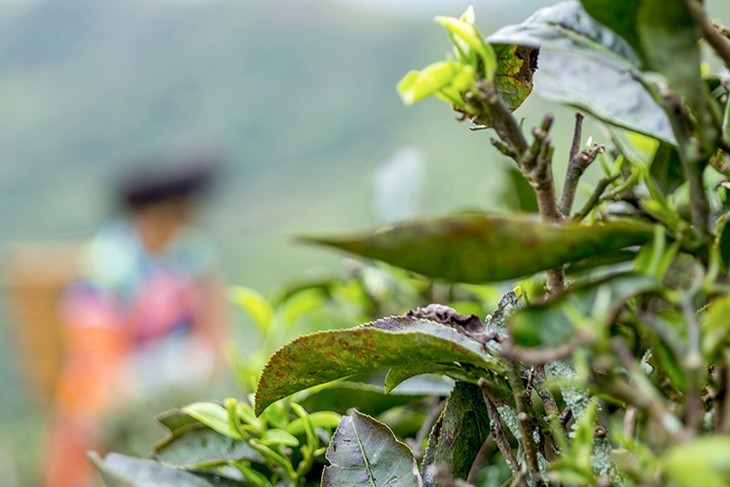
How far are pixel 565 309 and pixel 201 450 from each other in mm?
234

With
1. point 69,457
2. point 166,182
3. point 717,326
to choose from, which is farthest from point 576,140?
point 166,182

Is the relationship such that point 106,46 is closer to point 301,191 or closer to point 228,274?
point 301,191

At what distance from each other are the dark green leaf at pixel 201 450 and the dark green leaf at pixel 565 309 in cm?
20

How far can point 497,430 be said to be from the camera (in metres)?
0.36

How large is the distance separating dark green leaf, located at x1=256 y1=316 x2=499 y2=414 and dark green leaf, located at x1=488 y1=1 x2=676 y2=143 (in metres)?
0.12

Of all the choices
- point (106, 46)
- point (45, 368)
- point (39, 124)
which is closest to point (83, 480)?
point (45, 368)

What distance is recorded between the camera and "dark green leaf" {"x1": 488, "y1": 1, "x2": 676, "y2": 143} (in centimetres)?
33

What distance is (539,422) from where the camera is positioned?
35 centimetres

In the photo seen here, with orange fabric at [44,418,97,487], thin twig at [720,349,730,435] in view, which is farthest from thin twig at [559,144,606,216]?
orange fabric at [44,418,97,487]

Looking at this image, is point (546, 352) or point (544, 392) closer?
point (546, 352)

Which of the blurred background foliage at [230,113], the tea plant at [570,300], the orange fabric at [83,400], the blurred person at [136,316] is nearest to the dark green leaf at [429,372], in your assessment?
the tea plant at [570,300]

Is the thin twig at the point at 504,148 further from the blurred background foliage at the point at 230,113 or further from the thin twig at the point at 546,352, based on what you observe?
the blurred background foliage at the point at 230,113

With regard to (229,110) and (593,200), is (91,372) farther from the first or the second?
(229,110)

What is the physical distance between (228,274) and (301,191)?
1.69m
